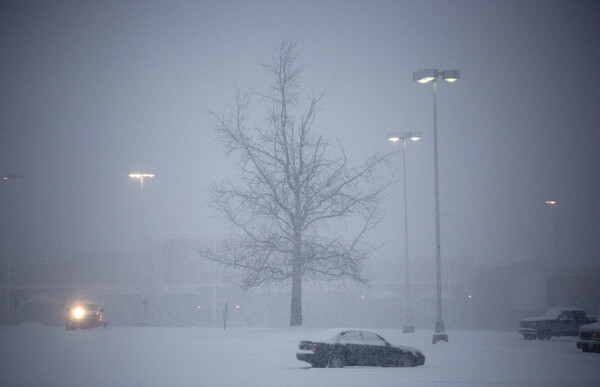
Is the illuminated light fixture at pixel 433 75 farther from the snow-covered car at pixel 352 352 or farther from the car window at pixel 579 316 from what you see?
the snow-covered car at pixel 352 352

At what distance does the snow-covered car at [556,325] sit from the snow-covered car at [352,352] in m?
15.3

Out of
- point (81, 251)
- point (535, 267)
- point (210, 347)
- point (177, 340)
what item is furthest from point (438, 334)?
point (81, 251)

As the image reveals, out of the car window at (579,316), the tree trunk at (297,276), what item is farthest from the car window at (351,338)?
the car window at (579,316)

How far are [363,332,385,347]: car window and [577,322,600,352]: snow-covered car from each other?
9.95 meters

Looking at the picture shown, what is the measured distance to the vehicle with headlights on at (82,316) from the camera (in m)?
39.0

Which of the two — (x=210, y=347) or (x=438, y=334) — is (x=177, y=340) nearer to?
(x=210, y=347)

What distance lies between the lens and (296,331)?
1192 inches

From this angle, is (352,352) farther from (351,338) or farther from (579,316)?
(579,316)

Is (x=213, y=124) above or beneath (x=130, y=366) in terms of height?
above

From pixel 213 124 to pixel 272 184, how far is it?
14.1 ft

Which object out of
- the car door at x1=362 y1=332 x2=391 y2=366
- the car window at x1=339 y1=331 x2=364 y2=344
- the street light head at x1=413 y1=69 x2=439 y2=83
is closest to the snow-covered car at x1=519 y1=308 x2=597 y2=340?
the street light head at x1=413 y1=69 x2=439 y2=83

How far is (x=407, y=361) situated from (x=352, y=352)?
172cm

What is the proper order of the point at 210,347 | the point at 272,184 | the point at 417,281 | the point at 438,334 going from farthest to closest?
the point at 417,281 < the point at 272,184 < the point at 438,334 < the point at 210,347

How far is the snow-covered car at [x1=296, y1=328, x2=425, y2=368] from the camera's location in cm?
1928
